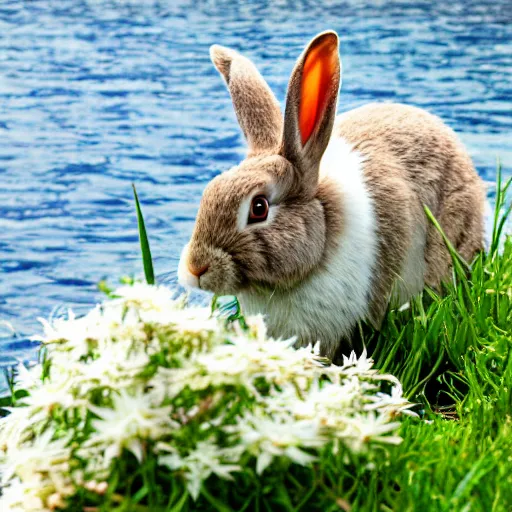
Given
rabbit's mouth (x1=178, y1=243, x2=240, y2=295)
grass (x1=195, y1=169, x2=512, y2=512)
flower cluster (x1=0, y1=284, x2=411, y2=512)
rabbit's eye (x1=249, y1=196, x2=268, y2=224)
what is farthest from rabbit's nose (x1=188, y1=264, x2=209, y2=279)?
flower cluster (x1=0, y1=284, x2=411, y2=512)

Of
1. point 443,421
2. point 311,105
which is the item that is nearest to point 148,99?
point 311,105

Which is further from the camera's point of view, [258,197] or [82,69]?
[82,69]

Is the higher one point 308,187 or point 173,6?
point 308,187

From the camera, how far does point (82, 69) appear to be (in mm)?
9227

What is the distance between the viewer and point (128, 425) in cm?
174

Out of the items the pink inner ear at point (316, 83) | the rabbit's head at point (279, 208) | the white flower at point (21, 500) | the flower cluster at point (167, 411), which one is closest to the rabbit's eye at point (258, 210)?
the rabbit's head at point (279, 208)

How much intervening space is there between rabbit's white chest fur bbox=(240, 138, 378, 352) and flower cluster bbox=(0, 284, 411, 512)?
1091mm

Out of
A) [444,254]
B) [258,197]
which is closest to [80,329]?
[258,197]

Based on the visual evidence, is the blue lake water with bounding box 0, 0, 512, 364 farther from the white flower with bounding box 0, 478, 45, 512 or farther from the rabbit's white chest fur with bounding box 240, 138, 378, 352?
the white flower with bounding box 0, 478, 45, 512

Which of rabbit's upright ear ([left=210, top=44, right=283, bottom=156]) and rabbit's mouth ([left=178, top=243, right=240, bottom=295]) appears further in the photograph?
rabbit's upright ear ([left=210, top=44, right=283, bottom=156])

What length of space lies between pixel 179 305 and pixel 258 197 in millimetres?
984

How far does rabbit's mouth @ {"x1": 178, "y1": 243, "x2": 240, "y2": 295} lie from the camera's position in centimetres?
297

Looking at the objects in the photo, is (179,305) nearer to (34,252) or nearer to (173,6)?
(34,252)

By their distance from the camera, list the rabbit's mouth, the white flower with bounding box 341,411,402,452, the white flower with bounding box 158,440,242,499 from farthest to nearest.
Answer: the rabbit's mouth
the white flower with bounding box 341,411,402,452
the white flower with bounding box 158,440,242,499
